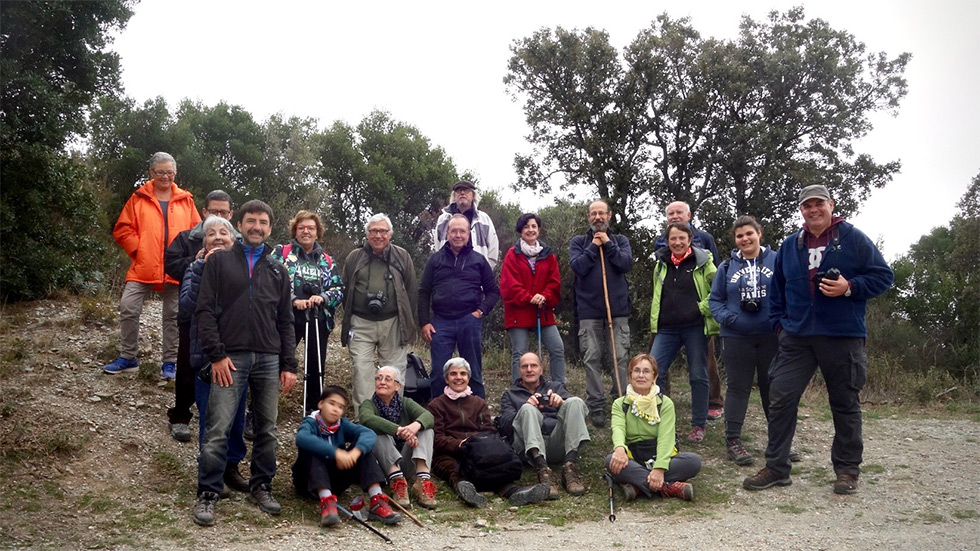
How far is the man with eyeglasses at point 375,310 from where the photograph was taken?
6602 mm

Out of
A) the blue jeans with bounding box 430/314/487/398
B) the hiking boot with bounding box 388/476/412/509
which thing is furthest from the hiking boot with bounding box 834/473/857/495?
the hiking boot with bounding box 388/476/412/509

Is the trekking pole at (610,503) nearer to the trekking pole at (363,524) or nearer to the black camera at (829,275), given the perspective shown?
the trekking pole at (363,524)

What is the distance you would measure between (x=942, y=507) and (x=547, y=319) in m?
3.58

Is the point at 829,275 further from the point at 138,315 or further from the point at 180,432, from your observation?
the point at 138,315

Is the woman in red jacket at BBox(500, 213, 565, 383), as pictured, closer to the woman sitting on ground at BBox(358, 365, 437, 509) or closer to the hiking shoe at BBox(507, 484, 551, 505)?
the woman sitting on ground at BBox(358, 365, 437, 509)

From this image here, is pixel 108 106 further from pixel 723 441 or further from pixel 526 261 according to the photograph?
pixel 723 441

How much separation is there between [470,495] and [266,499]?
4.72 feet

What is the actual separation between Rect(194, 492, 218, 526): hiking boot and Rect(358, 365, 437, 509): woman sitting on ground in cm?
119

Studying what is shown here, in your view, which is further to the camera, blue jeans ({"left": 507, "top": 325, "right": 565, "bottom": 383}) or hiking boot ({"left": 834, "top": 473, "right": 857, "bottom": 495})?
blue jeans ({"left": 507, "top": 325, "right": 565, "bottom": 383})

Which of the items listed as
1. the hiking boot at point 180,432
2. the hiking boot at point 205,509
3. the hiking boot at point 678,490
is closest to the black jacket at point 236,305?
the hiking boot at point 205,509

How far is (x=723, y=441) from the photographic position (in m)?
6.99

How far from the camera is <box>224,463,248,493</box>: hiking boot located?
5.38m

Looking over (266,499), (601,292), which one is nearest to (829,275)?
(601,292)

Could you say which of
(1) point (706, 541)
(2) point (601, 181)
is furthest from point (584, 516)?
(2) point (601, 181)
